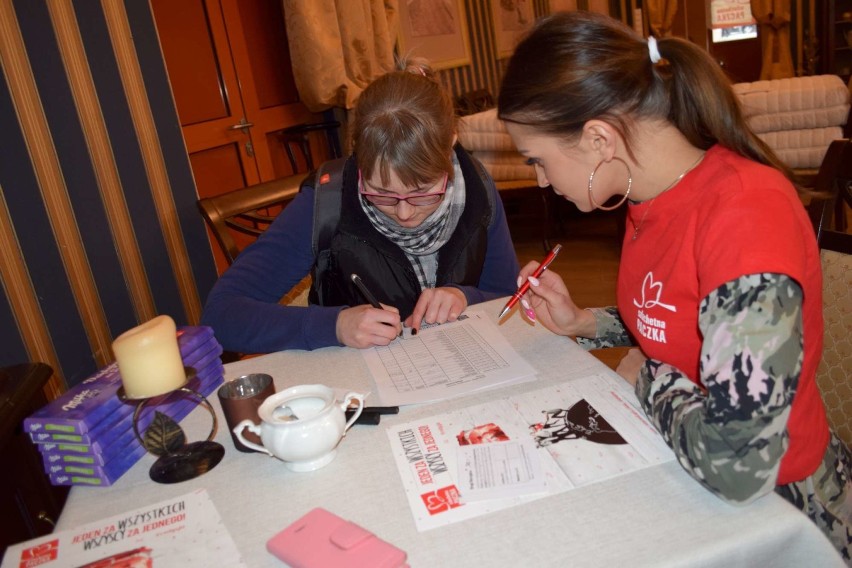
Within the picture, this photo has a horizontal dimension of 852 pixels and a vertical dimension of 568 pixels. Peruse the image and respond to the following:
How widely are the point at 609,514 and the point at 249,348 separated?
852 millimetres

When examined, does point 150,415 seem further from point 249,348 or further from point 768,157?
point 768,157

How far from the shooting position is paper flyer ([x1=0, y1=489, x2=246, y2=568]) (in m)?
0.78

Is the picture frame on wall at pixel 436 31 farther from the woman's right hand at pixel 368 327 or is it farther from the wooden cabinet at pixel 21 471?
the wooden cabinet at pixel 21 471

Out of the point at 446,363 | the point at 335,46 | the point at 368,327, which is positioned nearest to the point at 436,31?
the point at 335,46

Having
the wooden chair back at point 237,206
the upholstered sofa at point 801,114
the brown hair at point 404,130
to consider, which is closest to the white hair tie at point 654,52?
the brown hair at point 404,130

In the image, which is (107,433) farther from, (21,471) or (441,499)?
(441,499)

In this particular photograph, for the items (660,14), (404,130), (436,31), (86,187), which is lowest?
(86,187)

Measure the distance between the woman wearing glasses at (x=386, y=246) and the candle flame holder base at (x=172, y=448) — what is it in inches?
13.8

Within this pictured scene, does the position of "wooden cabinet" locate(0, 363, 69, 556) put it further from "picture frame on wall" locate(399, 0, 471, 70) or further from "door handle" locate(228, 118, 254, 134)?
"picture frame on wall" locate(399, 0, 471, 70)

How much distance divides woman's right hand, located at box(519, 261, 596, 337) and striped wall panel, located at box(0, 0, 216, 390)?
1.76 m

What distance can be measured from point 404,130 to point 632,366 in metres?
0.63

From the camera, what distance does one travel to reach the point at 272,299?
5.24ft

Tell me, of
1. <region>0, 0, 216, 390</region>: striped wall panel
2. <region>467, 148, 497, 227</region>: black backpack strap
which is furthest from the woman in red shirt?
<region>0, 0, 216, 390</region>: striped wall panel

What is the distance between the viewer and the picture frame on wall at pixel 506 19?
20.2ft
